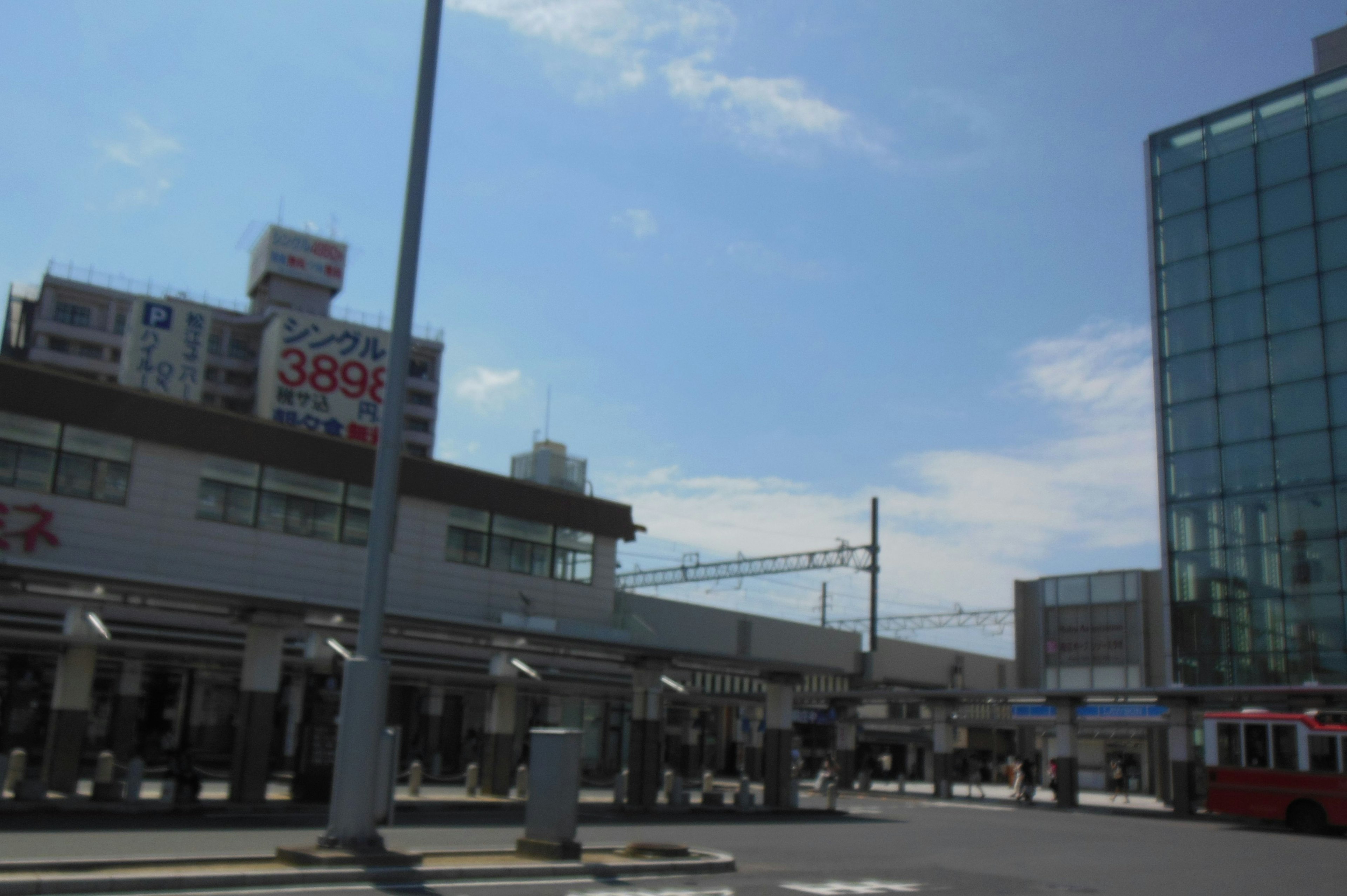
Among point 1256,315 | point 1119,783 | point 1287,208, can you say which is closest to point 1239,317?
point 1256,315

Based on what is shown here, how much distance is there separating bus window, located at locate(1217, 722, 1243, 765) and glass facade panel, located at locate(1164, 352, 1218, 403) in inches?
718

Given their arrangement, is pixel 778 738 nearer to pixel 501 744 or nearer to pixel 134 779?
A: pixel 501 744

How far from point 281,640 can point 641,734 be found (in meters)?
10.2

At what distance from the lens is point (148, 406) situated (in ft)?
82.9

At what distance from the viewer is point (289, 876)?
12.0 meters

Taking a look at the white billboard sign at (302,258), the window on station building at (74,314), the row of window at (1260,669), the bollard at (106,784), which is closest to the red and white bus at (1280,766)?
the row of window at (1260,669)

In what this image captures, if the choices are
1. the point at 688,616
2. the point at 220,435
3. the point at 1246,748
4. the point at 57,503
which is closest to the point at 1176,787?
the point at 1246,748

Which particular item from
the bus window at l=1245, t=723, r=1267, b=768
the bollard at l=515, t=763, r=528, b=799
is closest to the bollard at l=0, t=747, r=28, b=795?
the bollard at l=515, t=763, r=528, b=799

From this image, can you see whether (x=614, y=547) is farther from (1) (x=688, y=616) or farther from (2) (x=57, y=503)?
(2) (x=57, y=503)

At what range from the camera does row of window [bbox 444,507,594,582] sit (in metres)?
30.5

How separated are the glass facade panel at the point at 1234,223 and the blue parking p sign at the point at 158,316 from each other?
3817 centimetres

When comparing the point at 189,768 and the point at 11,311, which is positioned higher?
the point at 11,311

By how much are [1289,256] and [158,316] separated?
38998 mm

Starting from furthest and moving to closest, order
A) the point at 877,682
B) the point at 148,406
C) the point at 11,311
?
1. the point at 11,311
2. the point at 877,682
3. the point at 148,406
